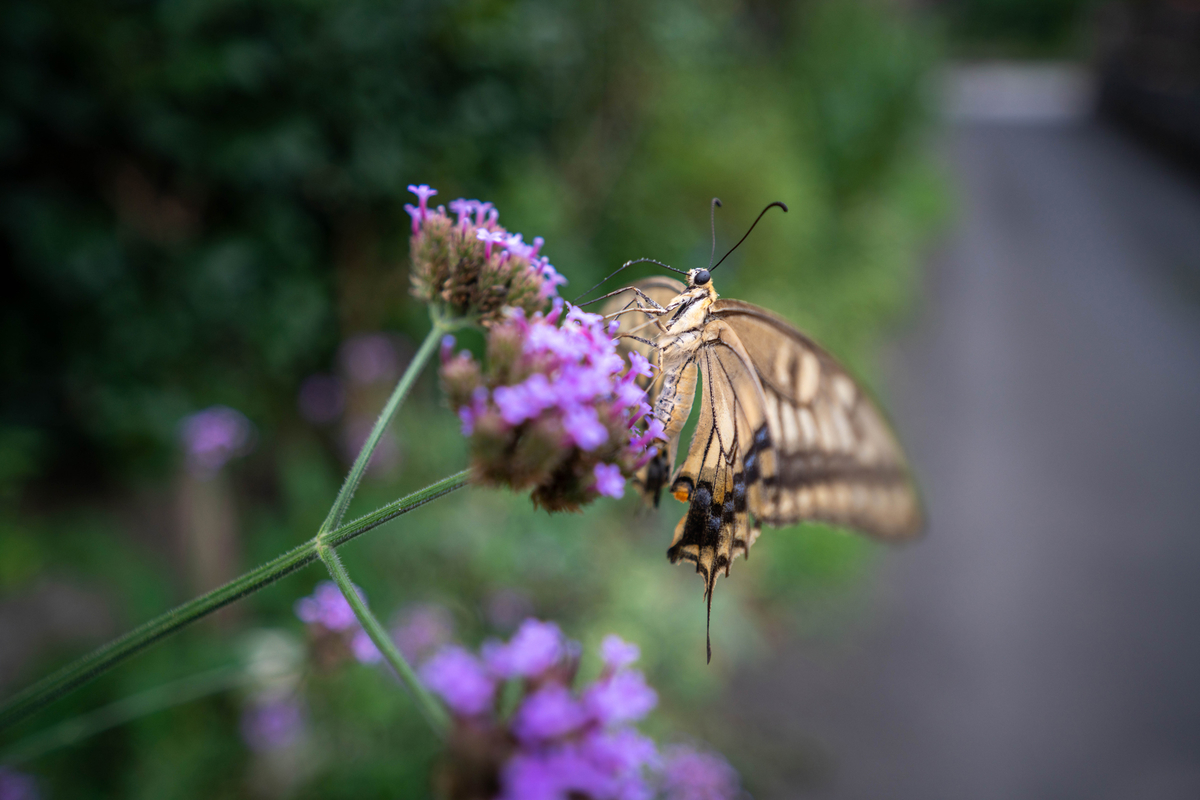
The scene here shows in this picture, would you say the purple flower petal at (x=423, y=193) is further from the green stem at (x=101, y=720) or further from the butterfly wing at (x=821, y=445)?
the green stem at (x=101, y=720)

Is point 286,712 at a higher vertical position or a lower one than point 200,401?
lower

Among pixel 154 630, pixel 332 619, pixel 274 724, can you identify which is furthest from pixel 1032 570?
pixel 154 630

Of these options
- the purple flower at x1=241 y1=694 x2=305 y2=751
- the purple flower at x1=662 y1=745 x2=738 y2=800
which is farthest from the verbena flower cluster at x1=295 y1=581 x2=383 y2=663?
the purple flower at x1=241 y1=694 x2=305 y2=751

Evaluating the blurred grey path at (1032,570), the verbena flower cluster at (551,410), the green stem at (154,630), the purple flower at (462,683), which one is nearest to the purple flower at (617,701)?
the purple flower at (462,683)

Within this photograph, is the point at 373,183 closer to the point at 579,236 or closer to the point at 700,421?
the point at 579,236

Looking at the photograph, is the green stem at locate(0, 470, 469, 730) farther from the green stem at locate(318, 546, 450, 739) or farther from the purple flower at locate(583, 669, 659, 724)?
the purple flower at locate(583, 669, 659, 724)

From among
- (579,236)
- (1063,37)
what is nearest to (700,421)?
(579,236)

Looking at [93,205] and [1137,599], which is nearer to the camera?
[93,205]
